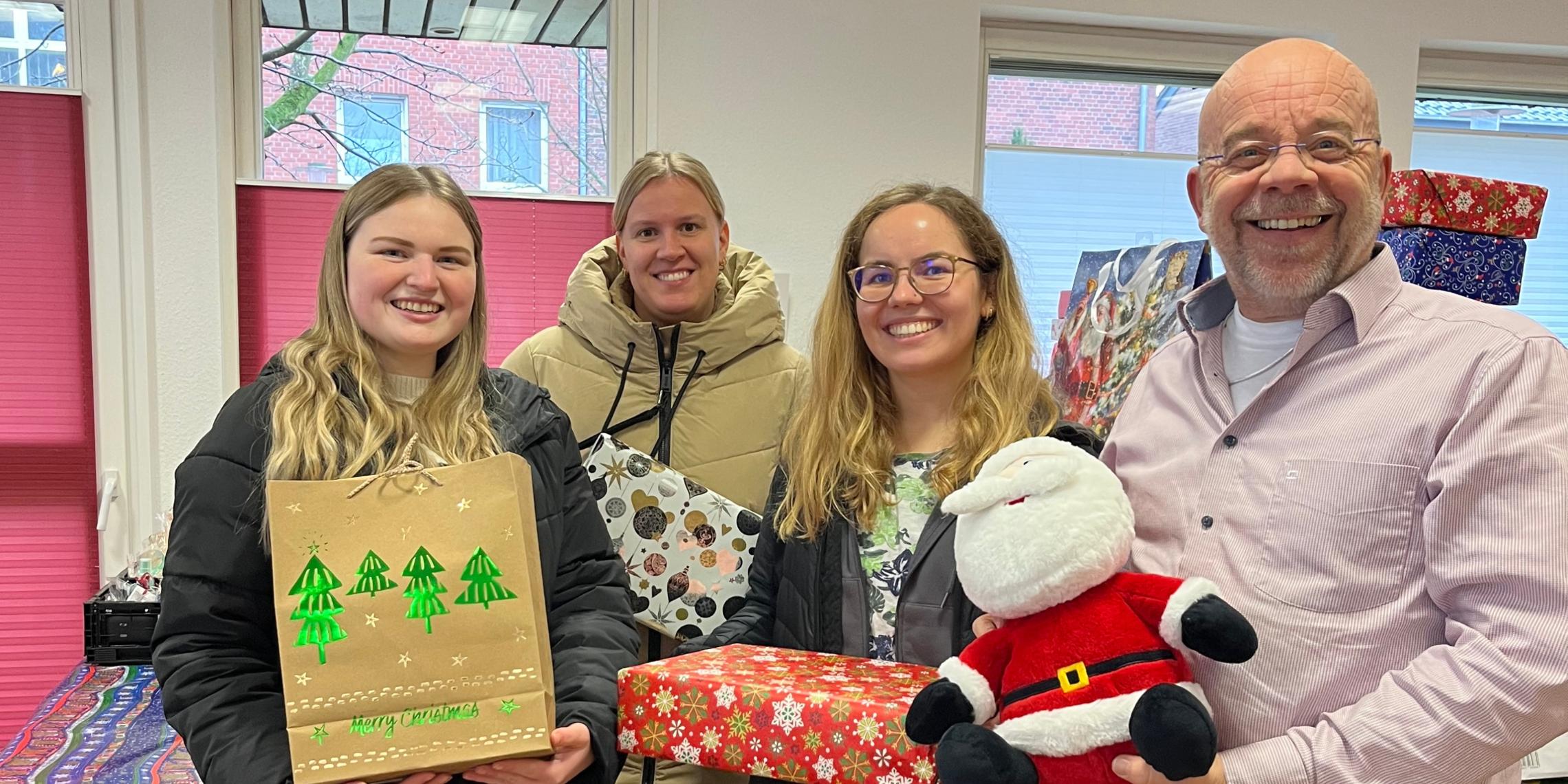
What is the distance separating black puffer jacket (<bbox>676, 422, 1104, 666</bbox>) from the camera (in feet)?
4.65

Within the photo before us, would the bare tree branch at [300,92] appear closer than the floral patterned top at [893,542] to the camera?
No

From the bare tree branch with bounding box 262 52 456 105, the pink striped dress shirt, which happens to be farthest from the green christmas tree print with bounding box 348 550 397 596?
the bare tree branch with bounding box 262 52 456 105

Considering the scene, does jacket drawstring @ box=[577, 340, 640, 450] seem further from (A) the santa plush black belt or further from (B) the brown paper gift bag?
(A) the santa plush black belt

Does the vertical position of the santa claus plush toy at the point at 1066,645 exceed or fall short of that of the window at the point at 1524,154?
it falls short

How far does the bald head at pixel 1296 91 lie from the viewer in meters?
1.16

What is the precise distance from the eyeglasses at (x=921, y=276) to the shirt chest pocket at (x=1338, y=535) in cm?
62

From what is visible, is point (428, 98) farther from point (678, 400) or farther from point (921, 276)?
point (921, 276)

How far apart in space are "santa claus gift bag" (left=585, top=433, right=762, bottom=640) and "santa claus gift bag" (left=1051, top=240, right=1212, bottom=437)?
→ 697 millimetres

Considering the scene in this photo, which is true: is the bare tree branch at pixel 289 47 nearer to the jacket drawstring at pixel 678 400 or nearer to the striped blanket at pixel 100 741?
the striped blanket at pixel 100 741

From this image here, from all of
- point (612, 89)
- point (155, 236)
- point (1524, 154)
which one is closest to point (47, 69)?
point (155, 236)

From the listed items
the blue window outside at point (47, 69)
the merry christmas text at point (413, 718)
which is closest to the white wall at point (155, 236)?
the blue window outside at point (47, 69)

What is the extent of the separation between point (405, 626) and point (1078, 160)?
296 cm

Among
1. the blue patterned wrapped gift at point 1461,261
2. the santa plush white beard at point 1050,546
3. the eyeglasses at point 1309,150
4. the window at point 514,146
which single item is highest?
the window at point 514,146

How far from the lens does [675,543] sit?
1.71 meters
